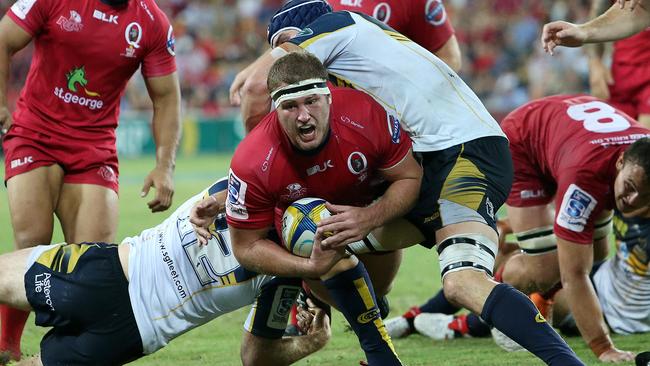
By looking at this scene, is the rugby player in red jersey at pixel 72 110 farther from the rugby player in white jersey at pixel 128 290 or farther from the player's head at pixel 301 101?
the player's head at pixel 301 101

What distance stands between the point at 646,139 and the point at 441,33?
2.17 meters

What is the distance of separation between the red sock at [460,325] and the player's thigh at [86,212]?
222 cm

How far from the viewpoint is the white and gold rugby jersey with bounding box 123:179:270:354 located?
17.0ft

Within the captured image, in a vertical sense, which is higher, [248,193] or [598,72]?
[248,193]

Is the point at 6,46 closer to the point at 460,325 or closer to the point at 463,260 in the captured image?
the point at 463,260

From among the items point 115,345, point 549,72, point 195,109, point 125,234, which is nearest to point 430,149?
point 115,345

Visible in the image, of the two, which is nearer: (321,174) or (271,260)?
(271,260)

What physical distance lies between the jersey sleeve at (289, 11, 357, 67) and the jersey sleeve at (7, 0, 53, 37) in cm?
181

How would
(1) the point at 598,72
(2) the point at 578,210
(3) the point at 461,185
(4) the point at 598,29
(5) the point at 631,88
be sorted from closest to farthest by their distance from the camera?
(3) the point at 461,185 < (2) the point at 578,210 < (4) the point at 598,29 < (1) the point at 598,72 < (5) the point at 631,88

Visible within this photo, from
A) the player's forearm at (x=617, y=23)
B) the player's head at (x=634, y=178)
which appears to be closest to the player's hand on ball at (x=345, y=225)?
the player's head at (x=634, y=178)

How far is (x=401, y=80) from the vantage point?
5.28 metres

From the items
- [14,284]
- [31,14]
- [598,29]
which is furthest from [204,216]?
[598,29]

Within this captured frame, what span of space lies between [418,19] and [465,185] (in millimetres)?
2508

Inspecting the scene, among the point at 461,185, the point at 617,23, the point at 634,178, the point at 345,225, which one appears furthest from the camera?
the point at 617,23
